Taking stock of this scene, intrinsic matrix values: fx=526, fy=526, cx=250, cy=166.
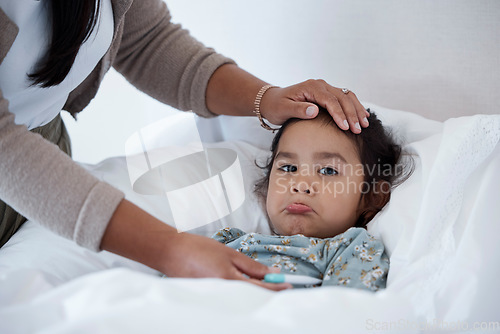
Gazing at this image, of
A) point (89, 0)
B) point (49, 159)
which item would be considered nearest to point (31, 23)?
point (89, 0)

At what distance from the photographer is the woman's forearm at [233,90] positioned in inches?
42.4

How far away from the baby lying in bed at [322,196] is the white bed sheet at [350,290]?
0.19ft

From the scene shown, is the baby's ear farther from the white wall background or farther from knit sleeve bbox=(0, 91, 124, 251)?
knit sleeve bbox=(0, 91, 124, 251)

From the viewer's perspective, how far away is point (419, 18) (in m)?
1.24

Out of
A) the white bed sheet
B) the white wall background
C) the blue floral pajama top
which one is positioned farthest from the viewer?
the white wall background

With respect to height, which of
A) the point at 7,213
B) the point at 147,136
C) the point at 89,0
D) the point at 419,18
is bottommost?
the point at 7,213

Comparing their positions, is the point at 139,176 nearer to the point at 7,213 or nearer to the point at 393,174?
the point at 7,213

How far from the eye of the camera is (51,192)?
2.14ft

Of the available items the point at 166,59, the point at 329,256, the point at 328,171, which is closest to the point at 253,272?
the point at 329,256

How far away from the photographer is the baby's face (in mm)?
960

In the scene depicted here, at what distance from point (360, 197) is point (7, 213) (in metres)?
0.67

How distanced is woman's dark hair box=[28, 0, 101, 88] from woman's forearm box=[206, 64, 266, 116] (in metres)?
0.35

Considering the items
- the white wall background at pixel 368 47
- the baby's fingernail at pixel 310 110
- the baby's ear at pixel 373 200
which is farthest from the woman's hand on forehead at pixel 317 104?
the white wall background at pixel 368 47

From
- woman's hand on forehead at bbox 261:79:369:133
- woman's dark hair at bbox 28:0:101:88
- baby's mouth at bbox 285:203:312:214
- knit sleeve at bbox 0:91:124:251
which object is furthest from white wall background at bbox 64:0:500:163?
knit sleeve at bbox 0:91:124:251
